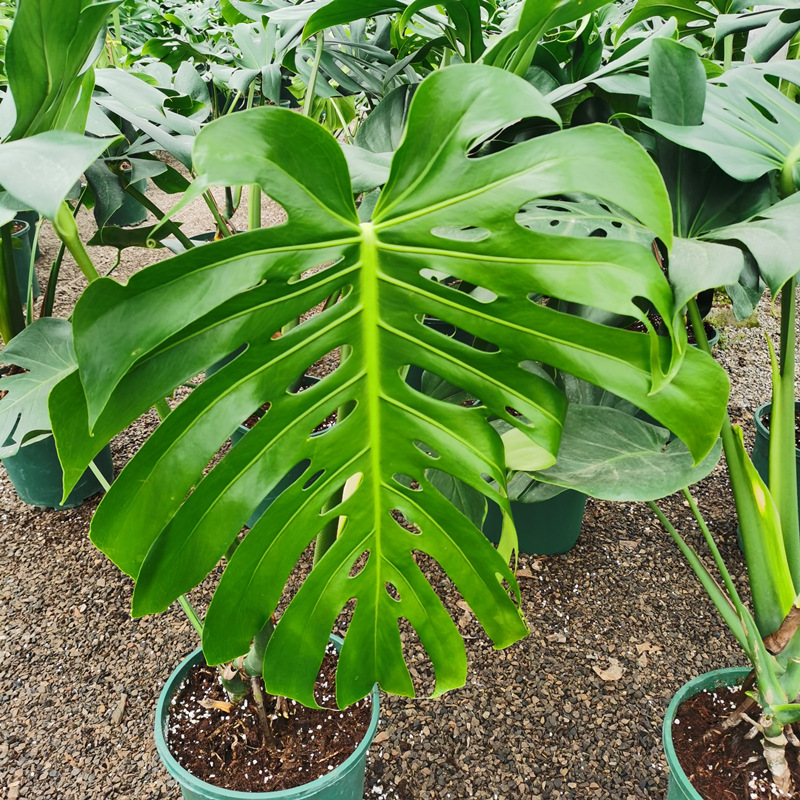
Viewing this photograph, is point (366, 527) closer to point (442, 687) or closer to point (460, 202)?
point (442, 687)

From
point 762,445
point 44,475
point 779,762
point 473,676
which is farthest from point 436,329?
point 779,762

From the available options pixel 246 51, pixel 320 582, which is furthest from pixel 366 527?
pixel 246 51

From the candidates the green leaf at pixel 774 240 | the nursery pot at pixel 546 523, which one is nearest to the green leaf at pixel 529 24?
the green leaf at pixel 774 240

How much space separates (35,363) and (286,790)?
26.1 inches

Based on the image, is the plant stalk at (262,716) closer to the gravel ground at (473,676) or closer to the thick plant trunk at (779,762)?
the gravel ground at (473,676)

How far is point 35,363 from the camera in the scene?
901mm

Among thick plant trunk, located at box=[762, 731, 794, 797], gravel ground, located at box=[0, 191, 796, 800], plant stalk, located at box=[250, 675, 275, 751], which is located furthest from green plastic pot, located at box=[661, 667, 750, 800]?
plant stalk, located at box=[250, 675, 275, 751]

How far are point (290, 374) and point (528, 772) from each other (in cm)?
94

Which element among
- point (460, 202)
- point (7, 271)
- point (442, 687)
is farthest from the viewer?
point (7, 271)

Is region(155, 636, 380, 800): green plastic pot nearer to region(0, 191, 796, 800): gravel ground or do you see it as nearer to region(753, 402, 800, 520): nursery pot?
region(0, 191, 796, 800): gravel ground

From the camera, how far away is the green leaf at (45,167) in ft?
1.36

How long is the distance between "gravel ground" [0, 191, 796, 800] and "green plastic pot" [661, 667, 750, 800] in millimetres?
269

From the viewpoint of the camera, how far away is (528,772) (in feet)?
3.79

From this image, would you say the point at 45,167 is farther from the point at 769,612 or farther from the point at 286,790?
the point at 769,612
